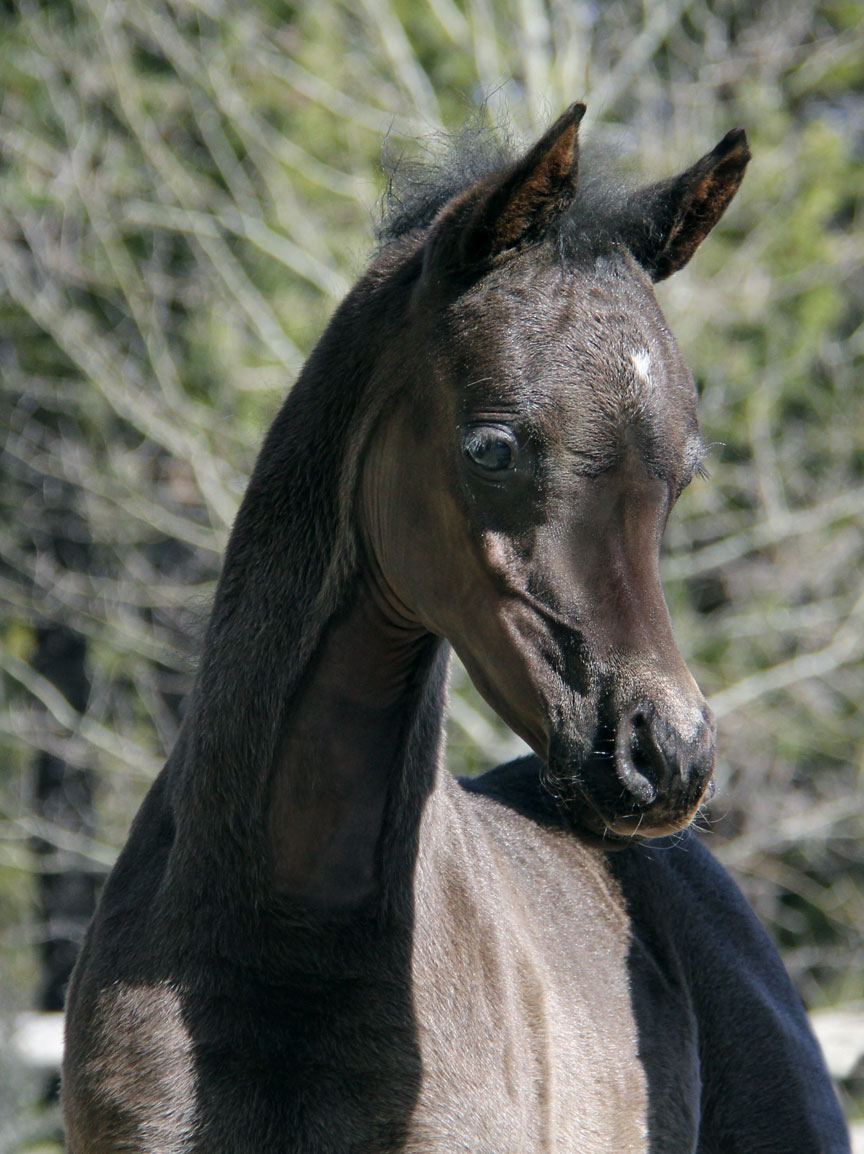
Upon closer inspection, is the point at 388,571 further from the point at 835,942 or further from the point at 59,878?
the point at 835,942

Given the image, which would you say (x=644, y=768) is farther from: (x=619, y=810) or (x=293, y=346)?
(x=293, y=346)

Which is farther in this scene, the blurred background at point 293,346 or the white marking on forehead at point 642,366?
the blurred background at point 293,346

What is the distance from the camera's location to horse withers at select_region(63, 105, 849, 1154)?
2.14m

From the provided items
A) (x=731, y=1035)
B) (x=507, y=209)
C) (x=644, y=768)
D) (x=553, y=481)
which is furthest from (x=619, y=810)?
(x=731, y=1035)

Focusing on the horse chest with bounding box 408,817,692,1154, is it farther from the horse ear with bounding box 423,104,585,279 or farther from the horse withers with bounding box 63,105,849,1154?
the horse ear with bounding box 423,104,585,279

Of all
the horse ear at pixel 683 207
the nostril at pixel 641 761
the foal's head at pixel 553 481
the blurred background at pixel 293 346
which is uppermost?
the blurred background at pixel 293 346

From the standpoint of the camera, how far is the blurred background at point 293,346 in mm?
10156

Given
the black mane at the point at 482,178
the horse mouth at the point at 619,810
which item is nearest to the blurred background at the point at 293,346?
the black mane at the point at 482,178

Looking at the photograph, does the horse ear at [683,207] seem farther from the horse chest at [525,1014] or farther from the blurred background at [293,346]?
the blurred background at [293,346]

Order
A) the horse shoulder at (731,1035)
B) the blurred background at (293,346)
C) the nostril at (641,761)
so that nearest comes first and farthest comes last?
the nostril at (641,761), the horse shoulder at (731,1035), the blurred background at (293,346)

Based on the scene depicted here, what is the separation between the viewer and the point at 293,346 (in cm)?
1037

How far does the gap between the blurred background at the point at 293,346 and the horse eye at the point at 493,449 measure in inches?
298

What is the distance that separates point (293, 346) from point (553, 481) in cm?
851

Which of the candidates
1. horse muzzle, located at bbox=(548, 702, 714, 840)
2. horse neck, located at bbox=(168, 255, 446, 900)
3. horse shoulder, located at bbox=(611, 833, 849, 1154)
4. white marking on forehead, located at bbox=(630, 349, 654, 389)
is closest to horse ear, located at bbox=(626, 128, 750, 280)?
white marking on forehead, located at bbox=(630, 349, 654, 389)
